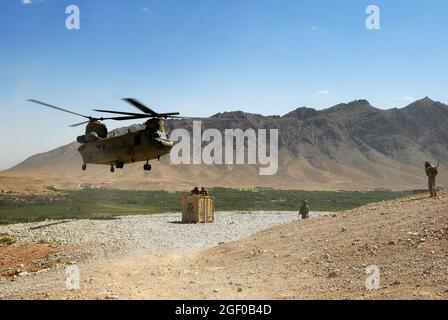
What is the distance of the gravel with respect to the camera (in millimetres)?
20062

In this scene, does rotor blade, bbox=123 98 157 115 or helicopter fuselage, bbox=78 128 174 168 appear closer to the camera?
rotor blade, bbox=123 98 157 115

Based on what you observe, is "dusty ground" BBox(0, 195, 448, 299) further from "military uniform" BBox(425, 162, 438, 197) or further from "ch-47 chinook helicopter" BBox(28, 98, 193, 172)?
"ch-47 chinook helicopter" BBox(28, 98, 193, 172)

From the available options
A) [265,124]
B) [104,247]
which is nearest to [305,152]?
[265,124]

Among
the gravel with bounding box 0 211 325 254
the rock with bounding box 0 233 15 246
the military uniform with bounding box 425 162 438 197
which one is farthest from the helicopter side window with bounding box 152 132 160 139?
the military uniform with bounding box 425 162 438 197

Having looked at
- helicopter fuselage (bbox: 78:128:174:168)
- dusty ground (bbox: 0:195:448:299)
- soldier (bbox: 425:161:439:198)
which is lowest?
dusty ground (bbox: 0:195:448:299)

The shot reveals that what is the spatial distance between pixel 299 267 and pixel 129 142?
58.4 ft

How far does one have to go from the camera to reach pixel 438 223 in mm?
14289

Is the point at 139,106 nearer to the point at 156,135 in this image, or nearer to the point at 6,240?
the point at 156,135

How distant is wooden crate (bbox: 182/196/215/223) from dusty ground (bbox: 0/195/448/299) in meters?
10.3

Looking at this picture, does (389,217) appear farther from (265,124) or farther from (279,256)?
(265,124)

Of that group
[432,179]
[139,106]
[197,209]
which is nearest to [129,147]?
[139,106]

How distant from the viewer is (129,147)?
Answer: 2906cm
